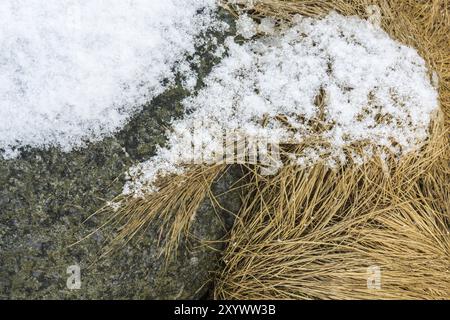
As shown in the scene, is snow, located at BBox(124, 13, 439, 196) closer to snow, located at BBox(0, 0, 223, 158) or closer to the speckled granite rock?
the speckled granite rock

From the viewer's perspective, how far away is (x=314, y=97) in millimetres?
1617

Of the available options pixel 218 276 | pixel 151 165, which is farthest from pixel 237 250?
pixel 151 165

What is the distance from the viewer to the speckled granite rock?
1.48 m

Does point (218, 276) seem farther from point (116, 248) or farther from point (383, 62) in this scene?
point (383, 62)

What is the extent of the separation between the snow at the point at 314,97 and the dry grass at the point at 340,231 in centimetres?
6

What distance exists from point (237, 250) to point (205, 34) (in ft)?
2.54

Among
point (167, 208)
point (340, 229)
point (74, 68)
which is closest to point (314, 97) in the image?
point (340, 229)

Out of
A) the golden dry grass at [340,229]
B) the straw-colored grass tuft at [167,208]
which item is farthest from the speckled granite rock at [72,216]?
the golden dry grass at [340,229]

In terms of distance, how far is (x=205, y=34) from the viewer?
159 cm

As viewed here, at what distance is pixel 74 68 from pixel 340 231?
3.49 ft

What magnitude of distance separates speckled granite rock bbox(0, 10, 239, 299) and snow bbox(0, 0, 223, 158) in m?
0.05

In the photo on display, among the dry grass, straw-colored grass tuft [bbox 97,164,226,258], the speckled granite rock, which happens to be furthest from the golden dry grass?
the speckled granite rock
